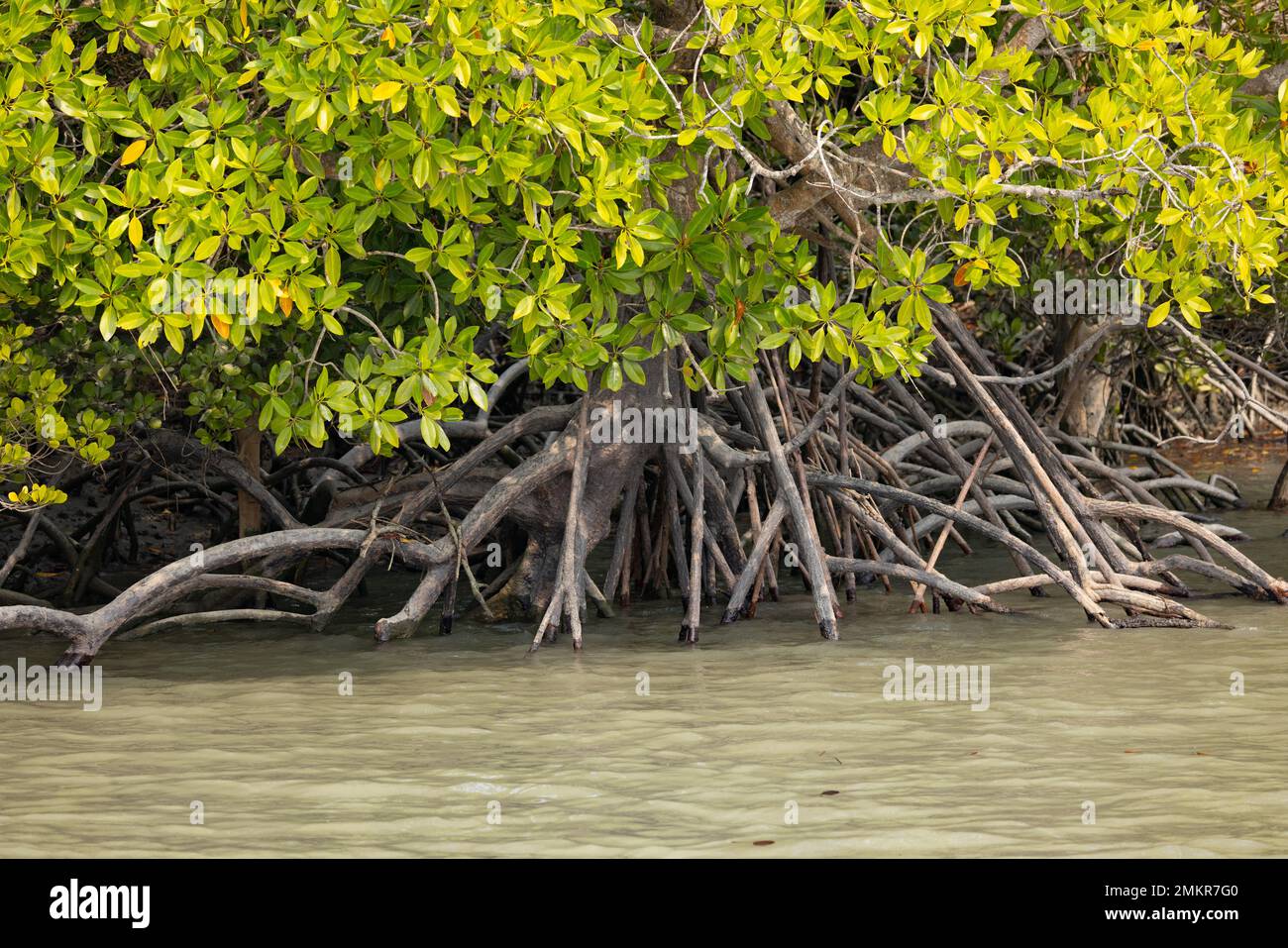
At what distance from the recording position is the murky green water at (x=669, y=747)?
4016mm

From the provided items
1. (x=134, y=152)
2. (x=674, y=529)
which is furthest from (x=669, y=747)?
(x=674, y=529)

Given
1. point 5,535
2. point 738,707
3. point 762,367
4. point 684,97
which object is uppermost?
point 684,97

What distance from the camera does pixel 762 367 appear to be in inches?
348

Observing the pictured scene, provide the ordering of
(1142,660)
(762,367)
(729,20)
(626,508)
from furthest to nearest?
1. (762,367)
2. (626,508)
3. (1142,660)
4. (729,20)

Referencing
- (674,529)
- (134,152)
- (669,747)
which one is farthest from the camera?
(674,529)

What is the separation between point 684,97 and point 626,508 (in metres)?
2.61

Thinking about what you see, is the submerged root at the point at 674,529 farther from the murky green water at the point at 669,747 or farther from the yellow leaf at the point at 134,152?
the yellow leaf at the point at 134,152

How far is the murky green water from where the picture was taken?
13.2 ft

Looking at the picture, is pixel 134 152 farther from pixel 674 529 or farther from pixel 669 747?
pixel 674 529

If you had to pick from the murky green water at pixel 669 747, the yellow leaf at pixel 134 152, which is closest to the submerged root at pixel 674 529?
the murky green water at pixel 669 747

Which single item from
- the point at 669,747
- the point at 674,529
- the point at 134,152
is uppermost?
the point at 134,152

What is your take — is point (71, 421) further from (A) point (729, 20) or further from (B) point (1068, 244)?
Result: (B) point (1068, 244)

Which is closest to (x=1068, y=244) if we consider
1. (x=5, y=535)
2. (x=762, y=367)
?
(x=762, y=367)

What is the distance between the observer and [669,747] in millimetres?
5031
